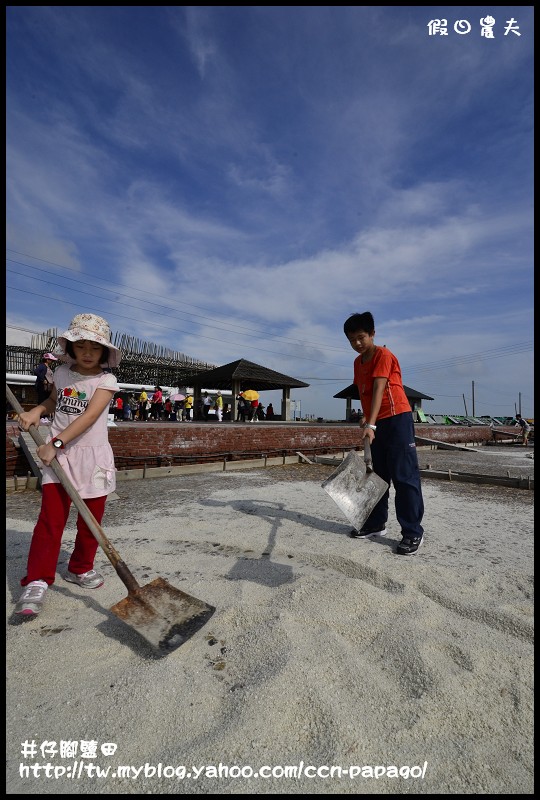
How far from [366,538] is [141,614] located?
184cm

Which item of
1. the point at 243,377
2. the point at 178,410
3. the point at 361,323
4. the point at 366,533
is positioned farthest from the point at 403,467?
the point at 178,410

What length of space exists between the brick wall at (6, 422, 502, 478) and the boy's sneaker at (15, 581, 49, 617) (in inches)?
163

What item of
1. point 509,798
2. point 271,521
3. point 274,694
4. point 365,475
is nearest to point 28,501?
point 271,521

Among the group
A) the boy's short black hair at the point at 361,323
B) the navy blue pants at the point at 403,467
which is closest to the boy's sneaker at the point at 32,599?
the navy blue pants at the point at 403,467

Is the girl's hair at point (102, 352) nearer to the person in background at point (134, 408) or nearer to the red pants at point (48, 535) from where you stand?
the red pants at point (48, 535)

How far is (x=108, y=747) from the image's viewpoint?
111 centimetres

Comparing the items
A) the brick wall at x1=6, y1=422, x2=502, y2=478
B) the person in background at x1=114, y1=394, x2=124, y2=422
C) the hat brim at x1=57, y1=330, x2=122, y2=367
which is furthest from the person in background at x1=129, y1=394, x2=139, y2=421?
the hat brim at x1=57, y1=330, x2=122, y2=367

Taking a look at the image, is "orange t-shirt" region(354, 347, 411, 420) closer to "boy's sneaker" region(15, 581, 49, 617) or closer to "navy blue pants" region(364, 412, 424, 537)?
"navy blue pants" region(364, 412, 424, 537)

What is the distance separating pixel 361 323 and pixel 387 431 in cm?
82

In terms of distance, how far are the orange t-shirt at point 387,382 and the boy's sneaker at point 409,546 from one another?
84 centimetres

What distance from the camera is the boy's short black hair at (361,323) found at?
114 inches

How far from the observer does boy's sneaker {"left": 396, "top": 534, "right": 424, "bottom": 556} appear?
2562mm

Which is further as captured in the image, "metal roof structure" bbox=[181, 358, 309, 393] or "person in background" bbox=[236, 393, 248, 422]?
"person in background" bbox=[236, 393, 248, 422]

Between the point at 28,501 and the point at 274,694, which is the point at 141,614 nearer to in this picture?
the point at 274,694
